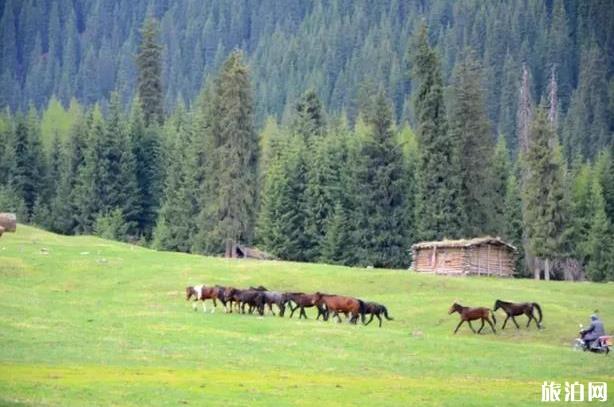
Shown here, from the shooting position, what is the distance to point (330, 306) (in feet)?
156

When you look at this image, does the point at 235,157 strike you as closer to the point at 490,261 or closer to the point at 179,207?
the point at 179,207

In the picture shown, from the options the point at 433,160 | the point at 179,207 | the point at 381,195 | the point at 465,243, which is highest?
the point at 433,160

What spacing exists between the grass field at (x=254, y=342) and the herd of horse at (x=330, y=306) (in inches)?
32.4

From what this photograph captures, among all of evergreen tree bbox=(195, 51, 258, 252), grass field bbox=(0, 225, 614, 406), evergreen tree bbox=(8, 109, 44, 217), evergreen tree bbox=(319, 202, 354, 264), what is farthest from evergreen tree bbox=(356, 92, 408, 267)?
evergreen tree bbox=(8, 109, 44, 217)

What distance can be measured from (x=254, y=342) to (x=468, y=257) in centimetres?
3573

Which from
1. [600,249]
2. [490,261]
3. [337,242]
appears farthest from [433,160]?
[600,249]

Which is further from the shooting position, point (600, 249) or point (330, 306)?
point (600, 249)

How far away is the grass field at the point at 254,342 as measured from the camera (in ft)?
98.2

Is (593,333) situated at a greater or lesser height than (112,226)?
lesser

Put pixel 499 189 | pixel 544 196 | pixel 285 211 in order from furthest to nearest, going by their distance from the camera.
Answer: pixel 499 189 → pixel 285 211 → pixel 544 196

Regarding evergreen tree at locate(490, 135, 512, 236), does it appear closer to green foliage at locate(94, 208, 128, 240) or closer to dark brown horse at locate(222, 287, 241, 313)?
green foliage at locate(94, 208, 128, 240)

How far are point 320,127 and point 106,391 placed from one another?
85562mm

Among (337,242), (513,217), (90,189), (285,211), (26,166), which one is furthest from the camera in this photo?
(26,166)

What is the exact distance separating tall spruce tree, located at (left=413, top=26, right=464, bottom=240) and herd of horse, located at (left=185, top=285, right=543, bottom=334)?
37.2 metres
